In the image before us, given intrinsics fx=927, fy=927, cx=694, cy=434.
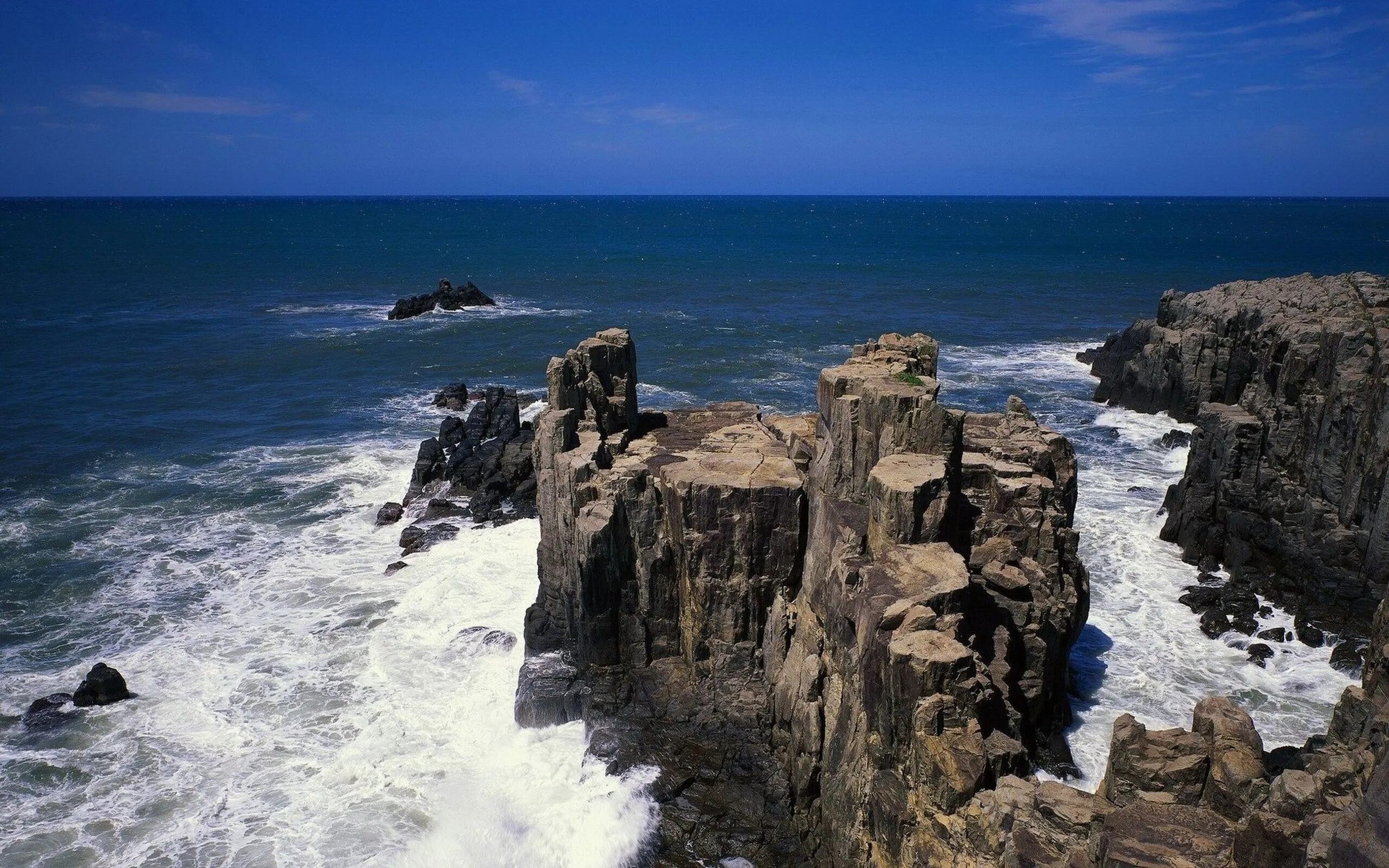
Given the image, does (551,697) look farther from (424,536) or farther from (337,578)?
(424,536)

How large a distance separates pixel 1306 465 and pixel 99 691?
1479 inches

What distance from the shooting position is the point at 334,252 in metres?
149

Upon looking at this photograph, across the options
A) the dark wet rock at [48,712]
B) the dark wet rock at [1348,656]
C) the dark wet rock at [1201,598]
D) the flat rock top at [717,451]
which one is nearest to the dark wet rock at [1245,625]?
the dark wet rock at [1201,598]

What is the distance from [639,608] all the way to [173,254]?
479 feet

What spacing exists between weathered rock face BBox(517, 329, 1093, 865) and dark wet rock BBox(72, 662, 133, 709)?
37.5 ft

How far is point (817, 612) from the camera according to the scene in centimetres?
1859

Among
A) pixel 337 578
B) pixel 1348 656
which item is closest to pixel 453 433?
pixel 337 578

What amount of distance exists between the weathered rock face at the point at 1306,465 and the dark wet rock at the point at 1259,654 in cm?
307

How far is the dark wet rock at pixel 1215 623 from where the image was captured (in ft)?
88.3

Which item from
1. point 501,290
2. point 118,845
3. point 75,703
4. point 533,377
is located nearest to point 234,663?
point 75,703

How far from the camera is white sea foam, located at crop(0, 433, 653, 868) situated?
63.4 feet

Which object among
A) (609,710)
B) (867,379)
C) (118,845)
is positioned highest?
(867,379)

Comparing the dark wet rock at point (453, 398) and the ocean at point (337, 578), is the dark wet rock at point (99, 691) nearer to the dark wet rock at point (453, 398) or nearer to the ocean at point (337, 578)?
the ocean at point (337, 578)

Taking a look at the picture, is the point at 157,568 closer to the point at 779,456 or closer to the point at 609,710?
the point at 609,710
